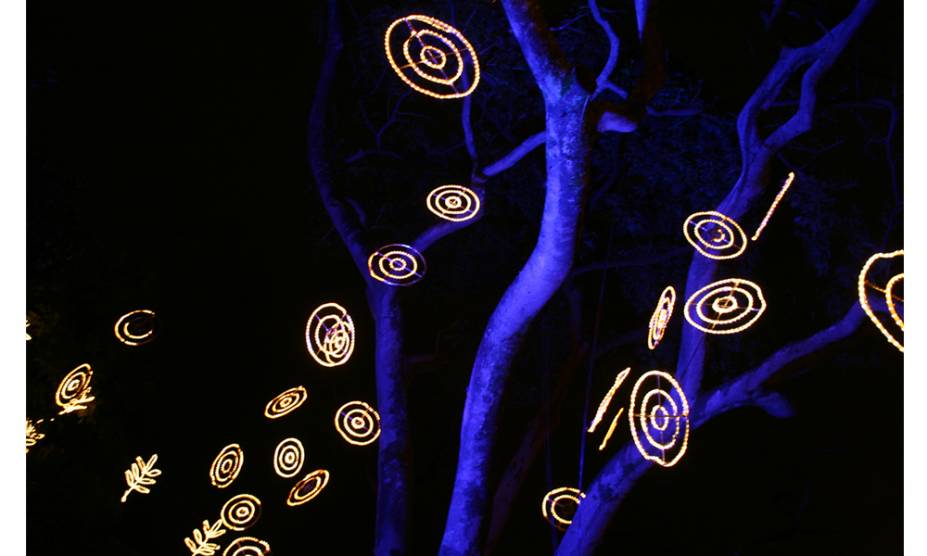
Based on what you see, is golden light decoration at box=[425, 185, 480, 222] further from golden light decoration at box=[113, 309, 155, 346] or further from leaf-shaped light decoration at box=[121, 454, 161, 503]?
leaf-shaped light decoration at box=[121, 454, 161, 503]

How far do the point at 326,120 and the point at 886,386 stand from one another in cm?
886

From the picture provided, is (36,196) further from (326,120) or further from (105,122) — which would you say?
(326,120)

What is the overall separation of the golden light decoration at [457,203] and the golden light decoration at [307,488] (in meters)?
2.37

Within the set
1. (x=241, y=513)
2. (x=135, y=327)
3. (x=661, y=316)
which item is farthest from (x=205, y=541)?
(x=661, y=316)

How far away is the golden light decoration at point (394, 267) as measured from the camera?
221 inches

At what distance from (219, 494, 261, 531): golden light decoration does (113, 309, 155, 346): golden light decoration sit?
5.01 feet

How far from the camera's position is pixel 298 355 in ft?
28.5

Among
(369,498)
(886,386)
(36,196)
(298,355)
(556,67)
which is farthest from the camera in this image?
(886,386)

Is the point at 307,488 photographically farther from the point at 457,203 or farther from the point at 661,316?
the point at 661,316

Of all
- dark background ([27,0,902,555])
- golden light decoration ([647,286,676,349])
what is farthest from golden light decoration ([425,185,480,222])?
golden light decoration ([647,286,676,349])

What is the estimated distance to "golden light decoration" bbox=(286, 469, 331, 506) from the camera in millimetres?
5812

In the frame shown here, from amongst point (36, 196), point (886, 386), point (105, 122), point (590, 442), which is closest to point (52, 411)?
point (36, 196)

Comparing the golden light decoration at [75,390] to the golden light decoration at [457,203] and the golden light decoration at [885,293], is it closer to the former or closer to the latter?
the golden light decoration at [457,203]

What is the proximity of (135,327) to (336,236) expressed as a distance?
112 inches
